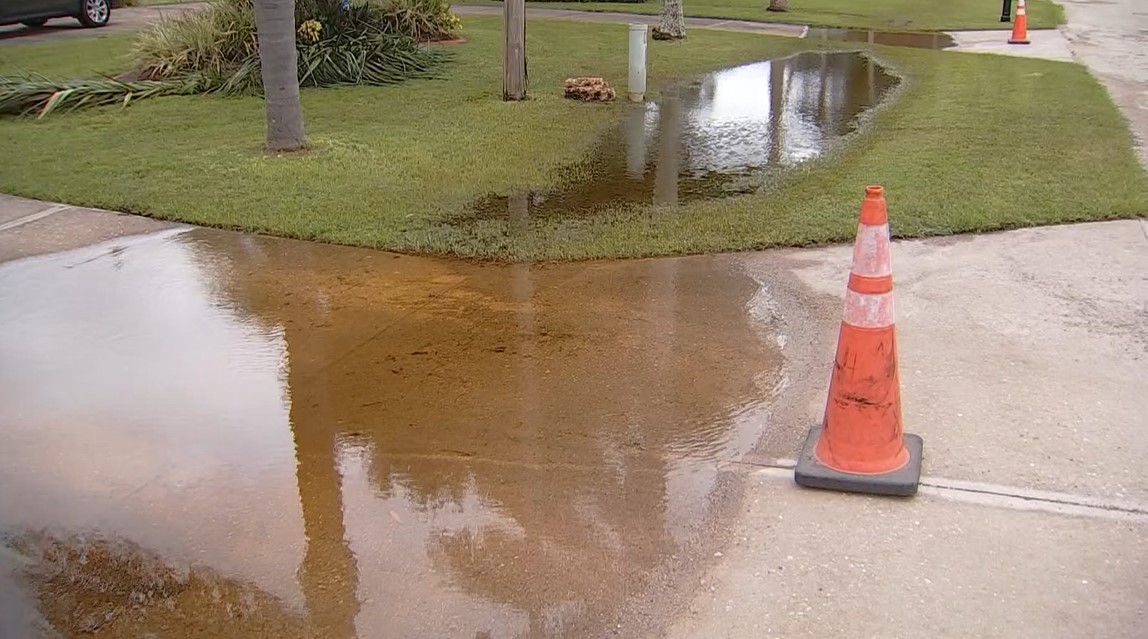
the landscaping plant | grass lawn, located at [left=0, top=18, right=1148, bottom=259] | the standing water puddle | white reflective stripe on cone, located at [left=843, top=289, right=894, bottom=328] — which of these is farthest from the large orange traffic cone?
the landscaping plant

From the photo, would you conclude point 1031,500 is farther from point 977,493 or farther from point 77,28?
point 77,28

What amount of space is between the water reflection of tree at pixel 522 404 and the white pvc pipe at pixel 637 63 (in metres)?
6.10

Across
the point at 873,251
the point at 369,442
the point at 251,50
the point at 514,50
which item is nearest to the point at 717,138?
the point at 514,50

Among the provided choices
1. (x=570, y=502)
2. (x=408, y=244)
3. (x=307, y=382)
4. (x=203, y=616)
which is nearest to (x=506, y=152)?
(x=408, y=244)

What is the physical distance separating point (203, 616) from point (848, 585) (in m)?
1.96

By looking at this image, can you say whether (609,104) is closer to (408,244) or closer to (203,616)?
(408,244)

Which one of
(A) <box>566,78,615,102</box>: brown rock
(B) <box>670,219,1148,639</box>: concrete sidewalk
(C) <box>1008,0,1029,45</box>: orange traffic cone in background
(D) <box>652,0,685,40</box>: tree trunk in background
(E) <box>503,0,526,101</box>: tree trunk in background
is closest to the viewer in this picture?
(B) <box>670,219,1148,639</box>: concrete sidewalk

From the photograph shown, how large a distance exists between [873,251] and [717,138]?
6328mm

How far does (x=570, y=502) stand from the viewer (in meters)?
3.57

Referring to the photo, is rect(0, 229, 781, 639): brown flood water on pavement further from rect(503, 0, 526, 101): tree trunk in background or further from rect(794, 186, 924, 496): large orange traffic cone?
rect(503, 0, 526, 101): tree trunk in background

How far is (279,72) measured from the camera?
28.9ft

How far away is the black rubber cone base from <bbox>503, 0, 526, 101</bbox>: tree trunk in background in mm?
8348

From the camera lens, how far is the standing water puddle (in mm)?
7551

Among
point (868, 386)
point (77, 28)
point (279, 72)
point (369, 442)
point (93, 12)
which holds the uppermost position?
point (93, 12)
